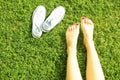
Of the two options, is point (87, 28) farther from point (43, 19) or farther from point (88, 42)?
point (43, 19)

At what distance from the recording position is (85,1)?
429cm

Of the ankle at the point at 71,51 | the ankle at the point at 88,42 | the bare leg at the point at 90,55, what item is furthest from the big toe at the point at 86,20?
the ankle at the point at 71,51

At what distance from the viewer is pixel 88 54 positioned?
3959 millimetres

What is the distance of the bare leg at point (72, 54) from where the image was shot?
3701 millimetres

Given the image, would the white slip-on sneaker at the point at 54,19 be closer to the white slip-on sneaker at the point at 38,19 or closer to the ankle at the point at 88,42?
the white slip-on sneaker at the point at 38,19

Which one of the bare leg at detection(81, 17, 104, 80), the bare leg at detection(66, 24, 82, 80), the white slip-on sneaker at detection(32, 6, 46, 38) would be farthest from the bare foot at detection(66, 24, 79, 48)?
the white slip-on sneaker at detection(32, 6, 46, 38)

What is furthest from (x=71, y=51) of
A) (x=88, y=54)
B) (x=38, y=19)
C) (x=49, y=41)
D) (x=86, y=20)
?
(x=38, y=19)

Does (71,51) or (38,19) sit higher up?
(38,19)

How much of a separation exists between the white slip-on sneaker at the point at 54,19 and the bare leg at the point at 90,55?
1.01ft

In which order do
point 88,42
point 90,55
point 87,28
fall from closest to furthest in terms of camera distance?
point 90,55 < point 88,42 < point 87,28

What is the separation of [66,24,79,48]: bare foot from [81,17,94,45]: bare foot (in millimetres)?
97

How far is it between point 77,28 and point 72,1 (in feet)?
1.35

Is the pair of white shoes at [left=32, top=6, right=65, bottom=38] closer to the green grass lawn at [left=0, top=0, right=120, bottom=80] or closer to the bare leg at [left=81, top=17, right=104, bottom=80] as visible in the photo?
the green grass lawn at [left=0, top=0, right=120, bottom=80]

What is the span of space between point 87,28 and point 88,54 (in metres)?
0.39
